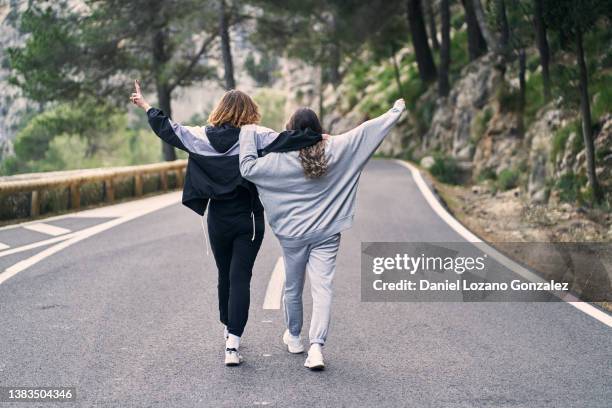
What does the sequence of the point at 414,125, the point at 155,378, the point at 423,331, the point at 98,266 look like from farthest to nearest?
1. the point at 414,125
2. the point at 98,266
3. the point at 423,331
4. the point at 155,378

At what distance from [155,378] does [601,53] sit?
18.7 m

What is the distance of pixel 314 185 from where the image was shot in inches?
223

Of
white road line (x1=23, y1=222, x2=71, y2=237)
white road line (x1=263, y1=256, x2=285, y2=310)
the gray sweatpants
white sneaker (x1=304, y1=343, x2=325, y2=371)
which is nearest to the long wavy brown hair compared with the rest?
the gray sweatpants

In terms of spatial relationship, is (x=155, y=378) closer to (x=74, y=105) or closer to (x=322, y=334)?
(x=322, y=334)

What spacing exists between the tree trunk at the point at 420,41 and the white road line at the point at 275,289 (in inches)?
1057

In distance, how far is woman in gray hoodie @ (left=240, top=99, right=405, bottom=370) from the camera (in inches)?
218

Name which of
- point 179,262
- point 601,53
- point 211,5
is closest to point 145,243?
point 179,262

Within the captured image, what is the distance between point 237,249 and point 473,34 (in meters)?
28.9

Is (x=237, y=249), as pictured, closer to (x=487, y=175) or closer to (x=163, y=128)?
(x=163, y=128)

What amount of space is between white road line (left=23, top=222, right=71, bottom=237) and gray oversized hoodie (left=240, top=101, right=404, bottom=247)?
7.97 meters

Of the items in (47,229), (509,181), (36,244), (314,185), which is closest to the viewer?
(314,185)

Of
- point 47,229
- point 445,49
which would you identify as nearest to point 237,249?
point 47,229

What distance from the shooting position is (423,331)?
259 inches

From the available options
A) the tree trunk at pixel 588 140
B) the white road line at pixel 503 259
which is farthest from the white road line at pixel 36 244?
the tree trunk at pixel 588 140
